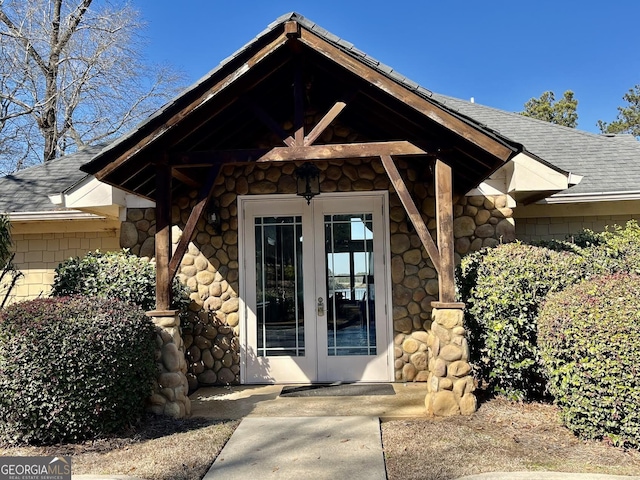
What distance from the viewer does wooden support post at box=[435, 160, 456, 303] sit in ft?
16.4

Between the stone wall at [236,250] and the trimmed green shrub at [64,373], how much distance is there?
6.78 feet

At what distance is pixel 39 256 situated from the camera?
25.1 ft

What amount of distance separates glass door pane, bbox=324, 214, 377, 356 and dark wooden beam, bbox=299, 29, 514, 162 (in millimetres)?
2273

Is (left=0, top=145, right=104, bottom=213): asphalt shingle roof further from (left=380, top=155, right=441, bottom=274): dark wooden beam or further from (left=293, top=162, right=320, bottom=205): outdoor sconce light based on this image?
(left=380, top=155, right=441, bottom=274): dark wooden beam

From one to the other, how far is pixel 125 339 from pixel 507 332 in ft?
12.5

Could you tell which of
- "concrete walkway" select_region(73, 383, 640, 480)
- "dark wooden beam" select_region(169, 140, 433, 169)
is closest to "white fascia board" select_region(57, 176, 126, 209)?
"dark wooden beam" select_region(169, 140, 433, 169)

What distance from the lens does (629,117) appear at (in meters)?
26.2

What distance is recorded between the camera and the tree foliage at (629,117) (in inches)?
1021

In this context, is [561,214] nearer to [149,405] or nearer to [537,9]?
[149,405]

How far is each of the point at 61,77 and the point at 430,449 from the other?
18876mm

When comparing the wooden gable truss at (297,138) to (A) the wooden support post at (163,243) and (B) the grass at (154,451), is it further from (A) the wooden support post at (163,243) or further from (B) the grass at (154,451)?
(B) the grass at (154,451)

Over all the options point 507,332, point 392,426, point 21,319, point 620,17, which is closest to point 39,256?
point 21,319
